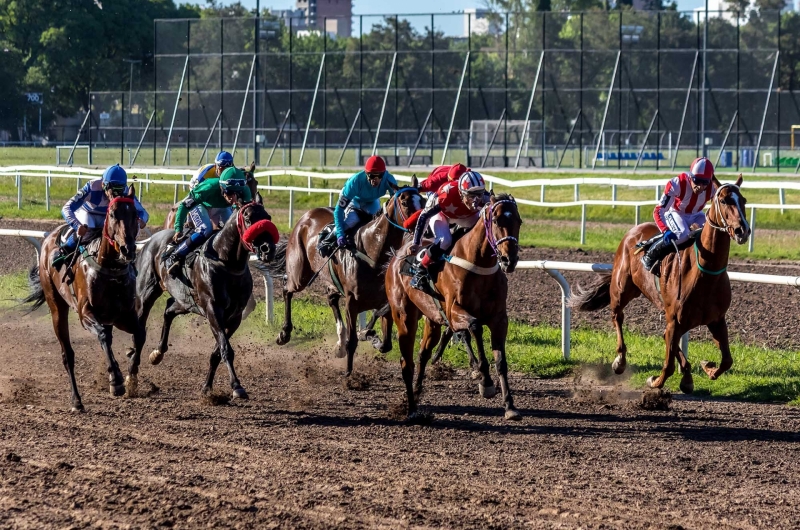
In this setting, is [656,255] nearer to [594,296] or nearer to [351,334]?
[594,296]

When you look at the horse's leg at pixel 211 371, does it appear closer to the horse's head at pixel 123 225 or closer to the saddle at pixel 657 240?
the horse's head at pixel 123 225

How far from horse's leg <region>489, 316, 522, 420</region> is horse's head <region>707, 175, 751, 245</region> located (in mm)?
1700

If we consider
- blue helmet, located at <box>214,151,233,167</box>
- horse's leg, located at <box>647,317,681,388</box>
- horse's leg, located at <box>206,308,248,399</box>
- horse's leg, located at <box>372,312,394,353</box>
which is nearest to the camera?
horse's leg, located at <box>647,317,681,388</box>

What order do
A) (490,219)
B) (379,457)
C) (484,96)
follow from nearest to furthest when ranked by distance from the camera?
1. (379,457)
2. (490,219)
3. (484,96)

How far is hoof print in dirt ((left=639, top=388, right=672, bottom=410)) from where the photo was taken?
8.56m

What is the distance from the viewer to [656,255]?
930 centimetres

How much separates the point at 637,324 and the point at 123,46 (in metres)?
52.0

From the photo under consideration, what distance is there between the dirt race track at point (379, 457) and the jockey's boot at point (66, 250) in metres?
1.04

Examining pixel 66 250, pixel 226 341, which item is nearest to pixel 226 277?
pixel 226 341

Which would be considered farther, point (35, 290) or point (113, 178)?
point (35, 290)

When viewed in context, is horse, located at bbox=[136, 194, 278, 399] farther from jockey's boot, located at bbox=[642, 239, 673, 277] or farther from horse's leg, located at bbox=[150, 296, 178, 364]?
jockey's boot, located at bbox=[642, 239, 673, 277]

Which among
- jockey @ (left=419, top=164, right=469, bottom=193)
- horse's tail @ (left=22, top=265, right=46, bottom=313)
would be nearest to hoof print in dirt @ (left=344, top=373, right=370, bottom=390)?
jockey @ (left=419, top=164, right=469, bottom=193)

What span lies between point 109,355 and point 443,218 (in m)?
2.74

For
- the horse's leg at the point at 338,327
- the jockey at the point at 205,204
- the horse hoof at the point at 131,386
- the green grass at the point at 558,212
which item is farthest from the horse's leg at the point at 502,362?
the green grass at the point at 558,212
